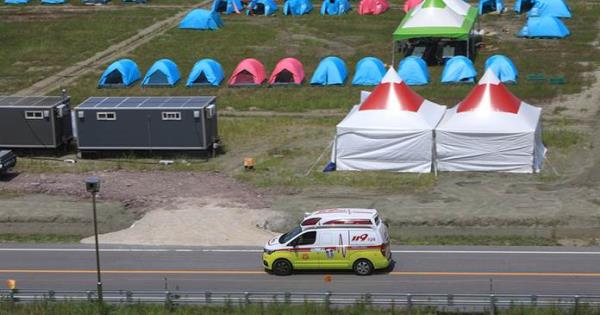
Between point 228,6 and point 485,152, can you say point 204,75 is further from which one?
point 485,152

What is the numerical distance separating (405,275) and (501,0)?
4584 cm

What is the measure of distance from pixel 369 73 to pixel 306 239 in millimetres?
25189

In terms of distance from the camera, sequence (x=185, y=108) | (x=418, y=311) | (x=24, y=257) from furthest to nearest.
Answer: (x=185, y=108) → (x=24, y=257) → (x=418, y=311)

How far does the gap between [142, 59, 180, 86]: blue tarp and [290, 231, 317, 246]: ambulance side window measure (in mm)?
27056

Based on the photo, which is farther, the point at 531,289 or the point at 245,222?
the point at 245,222

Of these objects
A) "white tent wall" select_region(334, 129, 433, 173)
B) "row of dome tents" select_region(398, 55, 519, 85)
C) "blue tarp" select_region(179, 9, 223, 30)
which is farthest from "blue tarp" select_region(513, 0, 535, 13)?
"white tent wall" select_region(334, 129, 433, 173)

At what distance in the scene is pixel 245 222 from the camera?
30516 mm

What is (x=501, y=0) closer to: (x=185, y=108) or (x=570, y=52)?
(x=570, y=52)

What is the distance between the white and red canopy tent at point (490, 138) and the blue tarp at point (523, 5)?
31.3 m

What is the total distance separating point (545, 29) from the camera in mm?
57781

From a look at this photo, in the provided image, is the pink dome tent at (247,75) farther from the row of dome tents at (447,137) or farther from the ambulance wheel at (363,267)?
the ambulance wheel at (363,267)

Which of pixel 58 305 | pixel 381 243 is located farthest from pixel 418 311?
pixel 58 305

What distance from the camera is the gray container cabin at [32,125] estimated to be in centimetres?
3941

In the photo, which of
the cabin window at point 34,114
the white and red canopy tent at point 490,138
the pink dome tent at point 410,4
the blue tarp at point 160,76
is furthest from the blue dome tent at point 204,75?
the pink dome tent at point 410,4
